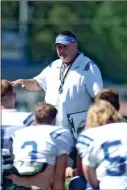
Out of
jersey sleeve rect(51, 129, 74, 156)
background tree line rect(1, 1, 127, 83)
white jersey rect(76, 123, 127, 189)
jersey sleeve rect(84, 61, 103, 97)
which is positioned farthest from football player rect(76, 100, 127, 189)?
background tree line rect(1, 1, 127, 83)

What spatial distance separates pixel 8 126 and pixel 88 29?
20363 mm

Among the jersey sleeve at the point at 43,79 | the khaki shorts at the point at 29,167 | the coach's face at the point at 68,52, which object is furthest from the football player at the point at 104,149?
the jersey sleeve at the point at 43,79

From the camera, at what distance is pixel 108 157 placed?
7457mm

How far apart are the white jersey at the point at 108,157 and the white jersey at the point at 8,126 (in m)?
0.92

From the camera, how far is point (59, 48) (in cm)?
934

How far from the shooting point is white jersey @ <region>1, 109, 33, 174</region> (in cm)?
814

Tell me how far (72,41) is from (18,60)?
59.4 feet

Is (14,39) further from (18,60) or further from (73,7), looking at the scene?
(73,7)

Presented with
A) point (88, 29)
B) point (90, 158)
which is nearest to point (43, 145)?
point (90, 158)

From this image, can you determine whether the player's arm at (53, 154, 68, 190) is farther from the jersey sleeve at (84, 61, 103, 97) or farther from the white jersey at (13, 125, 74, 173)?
the jersey sleeve at (84, 61, 103, 97)

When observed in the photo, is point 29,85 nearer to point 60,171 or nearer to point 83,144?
point 60,171

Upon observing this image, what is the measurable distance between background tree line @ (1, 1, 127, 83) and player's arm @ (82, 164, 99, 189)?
63.3 ft

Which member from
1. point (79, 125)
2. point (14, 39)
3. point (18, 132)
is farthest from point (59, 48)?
point (14, 39)

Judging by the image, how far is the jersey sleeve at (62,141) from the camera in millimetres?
7859
